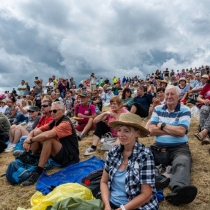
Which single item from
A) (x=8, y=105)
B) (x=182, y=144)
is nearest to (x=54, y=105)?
(x=182, y=144)

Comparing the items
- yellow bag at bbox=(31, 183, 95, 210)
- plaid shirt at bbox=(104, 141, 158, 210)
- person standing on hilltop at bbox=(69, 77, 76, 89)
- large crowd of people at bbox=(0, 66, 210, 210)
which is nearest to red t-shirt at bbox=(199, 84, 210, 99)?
large crowd of people at bbox=(0, 66, 210, 210)

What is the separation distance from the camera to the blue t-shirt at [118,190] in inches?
101

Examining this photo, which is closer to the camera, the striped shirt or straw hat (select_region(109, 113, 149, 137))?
straw hat (select_region(109, 113, 149, 137))

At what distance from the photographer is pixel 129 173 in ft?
8.04

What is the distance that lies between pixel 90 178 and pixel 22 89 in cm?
1658

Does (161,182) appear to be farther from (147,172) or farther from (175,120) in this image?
(147,172)

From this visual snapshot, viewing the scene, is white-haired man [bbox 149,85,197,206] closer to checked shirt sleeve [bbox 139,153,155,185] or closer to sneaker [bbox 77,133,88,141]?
checked shirt sleeve [bbox 139,153,155,185]

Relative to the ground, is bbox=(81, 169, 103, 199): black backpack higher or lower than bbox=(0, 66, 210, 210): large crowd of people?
lower

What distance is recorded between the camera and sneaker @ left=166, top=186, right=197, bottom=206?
308cm

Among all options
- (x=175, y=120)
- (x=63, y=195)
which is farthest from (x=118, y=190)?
(x=175, y=120)

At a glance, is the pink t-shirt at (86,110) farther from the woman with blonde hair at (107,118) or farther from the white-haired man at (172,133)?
the white-haired man at (172,133)

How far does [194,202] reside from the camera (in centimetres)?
335

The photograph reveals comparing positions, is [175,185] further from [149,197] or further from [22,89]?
[22,89]

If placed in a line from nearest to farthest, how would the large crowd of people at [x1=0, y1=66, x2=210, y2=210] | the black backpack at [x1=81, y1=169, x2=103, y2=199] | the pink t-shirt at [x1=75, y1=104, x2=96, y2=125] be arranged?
1. the large crowd of people at [x1=0, y1=66, x2=210, y2=210]
2. the black backpack at [x1=81, y1=169, x2=103, y2=199]
3. the pink t-shirt at [x1=75, y1=104, x2=96, y2=125]
